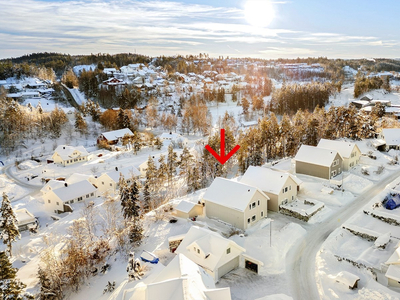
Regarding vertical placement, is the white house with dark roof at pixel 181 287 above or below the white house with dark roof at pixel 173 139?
above

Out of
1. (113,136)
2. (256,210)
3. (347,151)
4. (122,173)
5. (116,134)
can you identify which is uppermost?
(347,151)

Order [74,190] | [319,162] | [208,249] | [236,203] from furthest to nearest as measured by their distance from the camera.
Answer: [74,190] < [319,162] < [236,203] < [208,249]

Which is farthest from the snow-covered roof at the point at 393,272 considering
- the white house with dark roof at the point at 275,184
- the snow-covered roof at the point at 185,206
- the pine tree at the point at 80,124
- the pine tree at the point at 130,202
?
the pine tree at the point at 80,124

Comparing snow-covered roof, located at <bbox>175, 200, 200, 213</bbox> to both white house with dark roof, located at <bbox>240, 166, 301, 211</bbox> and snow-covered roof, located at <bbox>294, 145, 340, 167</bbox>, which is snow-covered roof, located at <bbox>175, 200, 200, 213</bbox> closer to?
white house with dark roof, located at <bbox>240, 166, 301, 211</bbox>

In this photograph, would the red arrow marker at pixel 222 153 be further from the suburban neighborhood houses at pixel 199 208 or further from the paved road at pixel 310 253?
the paved road at pixel 310 253

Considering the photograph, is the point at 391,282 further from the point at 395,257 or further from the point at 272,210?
the point at 272,210

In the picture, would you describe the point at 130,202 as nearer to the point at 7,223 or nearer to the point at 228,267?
the point at 7,223

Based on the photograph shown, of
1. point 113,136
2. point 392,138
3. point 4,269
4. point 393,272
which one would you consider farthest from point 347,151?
point 113,136
